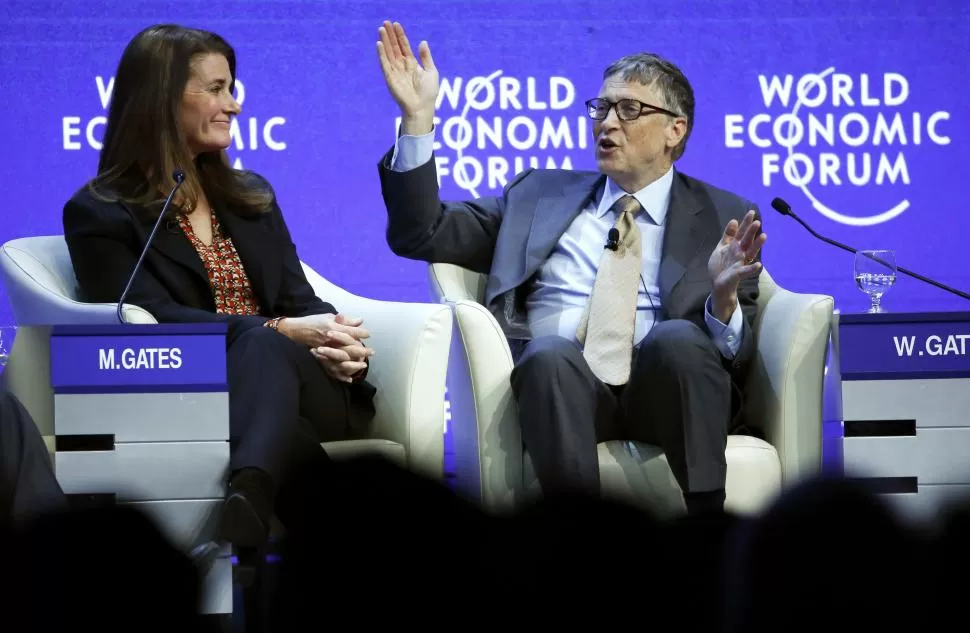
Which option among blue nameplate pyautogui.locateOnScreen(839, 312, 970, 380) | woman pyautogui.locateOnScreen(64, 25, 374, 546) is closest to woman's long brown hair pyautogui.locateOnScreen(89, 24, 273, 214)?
woman pyautogui.locateOnScreen(64, 25, 374, 546)

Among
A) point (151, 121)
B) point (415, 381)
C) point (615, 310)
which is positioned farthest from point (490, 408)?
point (151, 121)

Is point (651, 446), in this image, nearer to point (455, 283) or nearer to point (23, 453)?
point (455, 283)

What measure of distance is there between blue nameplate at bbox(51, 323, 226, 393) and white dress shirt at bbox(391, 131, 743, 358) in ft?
3.06

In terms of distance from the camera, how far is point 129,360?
2559 millimetres

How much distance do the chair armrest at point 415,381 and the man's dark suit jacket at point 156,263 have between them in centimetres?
7

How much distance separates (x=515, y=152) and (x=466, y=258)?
986mm

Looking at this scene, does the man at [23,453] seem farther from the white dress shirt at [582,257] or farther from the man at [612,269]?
the white dress shirt at [582,257]

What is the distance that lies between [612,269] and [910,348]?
77 cm

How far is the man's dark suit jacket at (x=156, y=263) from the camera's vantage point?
9.81ft

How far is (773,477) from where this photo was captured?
2.99m

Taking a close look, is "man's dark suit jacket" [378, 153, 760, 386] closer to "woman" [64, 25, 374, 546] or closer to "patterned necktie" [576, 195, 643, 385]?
"patterned necktie" [576, 195, 643, 385]

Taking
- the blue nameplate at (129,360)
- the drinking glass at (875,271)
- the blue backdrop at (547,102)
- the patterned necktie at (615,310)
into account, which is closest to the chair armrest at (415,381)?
the patterned necktie at (615,310)

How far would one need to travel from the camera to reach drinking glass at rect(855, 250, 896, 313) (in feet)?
10.5

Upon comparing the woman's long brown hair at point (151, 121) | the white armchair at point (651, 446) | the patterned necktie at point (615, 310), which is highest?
the woman's long brown hair at point (151, 121)
